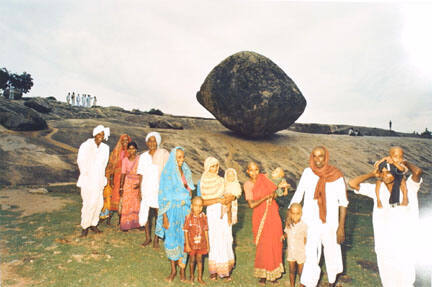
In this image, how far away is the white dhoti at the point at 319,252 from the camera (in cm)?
366

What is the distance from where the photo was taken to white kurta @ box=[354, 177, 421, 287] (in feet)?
11.3

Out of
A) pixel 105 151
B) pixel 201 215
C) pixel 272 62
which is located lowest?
pixel 201 215

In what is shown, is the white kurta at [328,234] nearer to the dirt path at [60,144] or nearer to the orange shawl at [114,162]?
the orange shawl at [114,162]

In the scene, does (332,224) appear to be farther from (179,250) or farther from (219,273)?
(179,250)

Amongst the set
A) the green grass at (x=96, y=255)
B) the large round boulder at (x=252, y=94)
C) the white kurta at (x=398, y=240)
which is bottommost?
the green grass at (x=96, y=255)

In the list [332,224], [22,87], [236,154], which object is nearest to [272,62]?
[236,154]

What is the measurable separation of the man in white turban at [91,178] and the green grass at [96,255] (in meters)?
0.37

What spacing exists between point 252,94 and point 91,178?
885 centimetres

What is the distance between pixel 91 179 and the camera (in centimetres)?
546

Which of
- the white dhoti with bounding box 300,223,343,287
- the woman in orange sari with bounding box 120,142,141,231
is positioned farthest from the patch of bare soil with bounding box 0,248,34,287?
the white dhoti with bounding box 300,223,343,287

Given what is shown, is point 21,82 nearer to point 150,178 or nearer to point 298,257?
point 150,178

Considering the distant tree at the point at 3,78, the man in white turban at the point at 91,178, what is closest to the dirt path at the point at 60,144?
the man in white turban at the point at 91,178

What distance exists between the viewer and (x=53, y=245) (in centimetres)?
489

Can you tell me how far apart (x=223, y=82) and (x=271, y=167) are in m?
4.64
